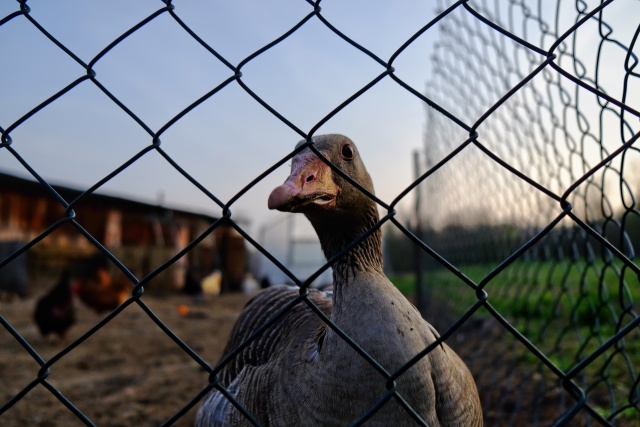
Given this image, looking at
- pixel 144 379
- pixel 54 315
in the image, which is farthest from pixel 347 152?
pixel 54 315

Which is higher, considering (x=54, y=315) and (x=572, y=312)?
(x=572, y=312)

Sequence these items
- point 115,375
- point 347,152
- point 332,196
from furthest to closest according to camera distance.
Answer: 1. point 115,375
2. point 347,152
3. point 332,196

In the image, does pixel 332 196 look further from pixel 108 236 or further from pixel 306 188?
pixel 108 236

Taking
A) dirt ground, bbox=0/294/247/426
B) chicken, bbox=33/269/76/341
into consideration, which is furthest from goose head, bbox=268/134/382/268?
chicken, bbox=33/269/76/341

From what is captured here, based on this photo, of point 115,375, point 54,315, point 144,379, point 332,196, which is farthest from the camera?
point 54,315

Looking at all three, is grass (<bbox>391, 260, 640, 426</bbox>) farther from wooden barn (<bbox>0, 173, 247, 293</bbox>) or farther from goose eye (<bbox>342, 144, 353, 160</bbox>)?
wooden barn (<bbox>0, 173, 247, 293</bbox>)

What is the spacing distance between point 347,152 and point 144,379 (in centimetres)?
411

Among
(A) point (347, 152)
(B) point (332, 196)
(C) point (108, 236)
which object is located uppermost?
(C) point (108, 236)

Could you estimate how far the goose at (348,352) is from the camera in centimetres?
158

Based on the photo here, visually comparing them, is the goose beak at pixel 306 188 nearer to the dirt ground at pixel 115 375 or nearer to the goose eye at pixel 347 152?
the goose eye at pixel 347 152

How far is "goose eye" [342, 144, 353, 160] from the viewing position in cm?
198

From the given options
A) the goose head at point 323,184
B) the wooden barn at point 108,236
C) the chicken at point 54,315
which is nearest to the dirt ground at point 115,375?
the chicken at point 54,315

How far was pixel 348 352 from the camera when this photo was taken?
64.0 inches

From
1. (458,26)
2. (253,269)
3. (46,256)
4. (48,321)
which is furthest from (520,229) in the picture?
(253,269)
